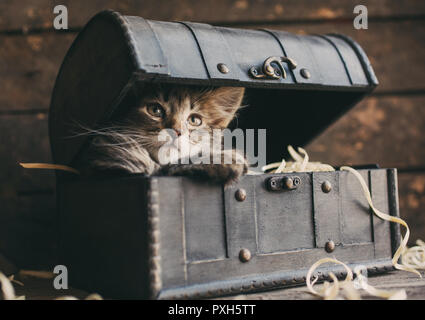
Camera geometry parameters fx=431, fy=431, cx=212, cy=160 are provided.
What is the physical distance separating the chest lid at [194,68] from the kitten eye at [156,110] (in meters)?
0.07

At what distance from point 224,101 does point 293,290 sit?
0.55 metres

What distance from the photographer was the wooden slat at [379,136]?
64.8 inches

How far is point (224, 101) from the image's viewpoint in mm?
1233

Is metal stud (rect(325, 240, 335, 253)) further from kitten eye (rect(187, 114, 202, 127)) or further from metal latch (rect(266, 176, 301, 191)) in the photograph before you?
kitten eye (rect(187, 114, 202, 127))

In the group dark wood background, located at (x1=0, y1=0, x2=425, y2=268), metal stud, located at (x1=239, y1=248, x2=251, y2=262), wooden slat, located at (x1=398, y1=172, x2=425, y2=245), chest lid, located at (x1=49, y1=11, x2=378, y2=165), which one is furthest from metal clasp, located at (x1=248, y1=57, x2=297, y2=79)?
wooden slat, located at (x1=398, y1=172, x2=425, y2=245)

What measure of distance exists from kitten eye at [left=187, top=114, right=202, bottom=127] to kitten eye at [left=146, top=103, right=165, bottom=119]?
0.08 metres

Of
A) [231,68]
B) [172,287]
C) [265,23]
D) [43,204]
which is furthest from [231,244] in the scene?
[265,23]

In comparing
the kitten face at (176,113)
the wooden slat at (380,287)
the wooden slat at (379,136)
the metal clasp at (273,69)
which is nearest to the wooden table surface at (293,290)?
the wooden slat at (380,287)

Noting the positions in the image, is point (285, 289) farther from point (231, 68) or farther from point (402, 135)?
point (402, 135)

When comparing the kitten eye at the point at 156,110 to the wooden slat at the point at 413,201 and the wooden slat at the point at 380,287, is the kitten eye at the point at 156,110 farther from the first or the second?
the wooden slat at the point at 413,201

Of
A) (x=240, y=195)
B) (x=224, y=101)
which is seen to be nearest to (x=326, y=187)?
(x=240, y=195)

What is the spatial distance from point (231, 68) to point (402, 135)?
3.17ft

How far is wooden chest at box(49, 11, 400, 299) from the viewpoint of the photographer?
34.4 inches

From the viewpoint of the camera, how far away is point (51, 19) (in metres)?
1.57
